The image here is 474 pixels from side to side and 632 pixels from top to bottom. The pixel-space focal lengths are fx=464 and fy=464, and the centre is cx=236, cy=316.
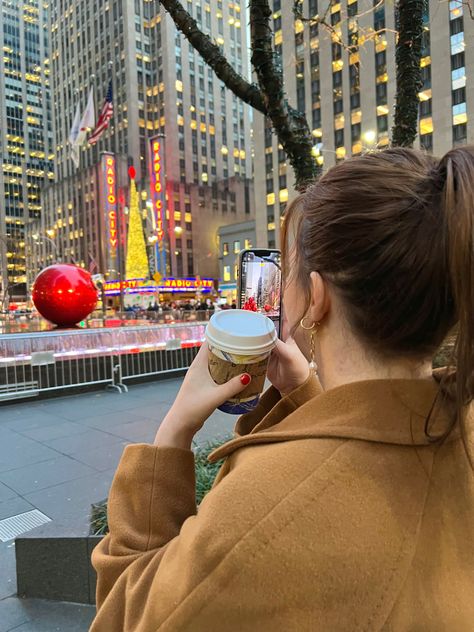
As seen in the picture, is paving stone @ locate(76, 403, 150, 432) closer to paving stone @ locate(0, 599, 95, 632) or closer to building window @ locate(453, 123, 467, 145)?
paving stone @ locate(0, 599, 95, 632)

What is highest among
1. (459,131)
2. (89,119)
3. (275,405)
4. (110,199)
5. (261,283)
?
(459,131)

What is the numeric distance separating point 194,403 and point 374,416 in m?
0.47

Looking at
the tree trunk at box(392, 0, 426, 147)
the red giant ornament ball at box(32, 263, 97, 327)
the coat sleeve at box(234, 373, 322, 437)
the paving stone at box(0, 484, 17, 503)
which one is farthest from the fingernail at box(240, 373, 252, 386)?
the red giant ornament ball at box(32, 263, 97, 327)

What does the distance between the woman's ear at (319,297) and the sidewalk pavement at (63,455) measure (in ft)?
9.45

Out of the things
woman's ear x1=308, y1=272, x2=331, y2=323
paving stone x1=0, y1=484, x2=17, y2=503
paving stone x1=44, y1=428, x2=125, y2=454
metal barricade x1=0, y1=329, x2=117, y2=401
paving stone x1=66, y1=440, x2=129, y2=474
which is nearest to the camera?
woman's ear x1=308, y1=272, x2=331, y2=323

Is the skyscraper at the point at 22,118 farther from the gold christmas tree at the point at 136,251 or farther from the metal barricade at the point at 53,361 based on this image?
the metal barricade at the point at 53,361

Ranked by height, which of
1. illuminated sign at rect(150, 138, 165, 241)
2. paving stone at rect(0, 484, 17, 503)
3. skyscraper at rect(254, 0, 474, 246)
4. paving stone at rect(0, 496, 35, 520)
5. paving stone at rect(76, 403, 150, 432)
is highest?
skyscraper at rect(254, 0, 474, 246)

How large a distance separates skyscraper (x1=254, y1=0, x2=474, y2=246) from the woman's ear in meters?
43.6

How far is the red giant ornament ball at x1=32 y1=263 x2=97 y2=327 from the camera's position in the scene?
11.0 meters

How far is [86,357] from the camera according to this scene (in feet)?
32.5

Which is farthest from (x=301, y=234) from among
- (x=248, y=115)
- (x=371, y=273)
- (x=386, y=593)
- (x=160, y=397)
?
(x=248, y=115)

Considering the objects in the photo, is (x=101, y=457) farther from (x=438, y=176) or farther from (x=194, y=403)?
(x=438, y=176)

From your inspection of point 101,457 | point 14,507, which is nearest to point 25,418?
point 101,457

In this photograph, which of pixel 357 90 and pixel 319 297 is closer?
pixel 319 297
